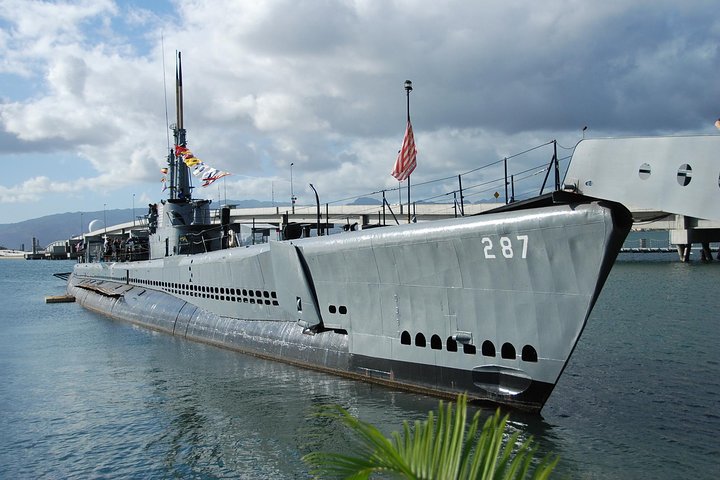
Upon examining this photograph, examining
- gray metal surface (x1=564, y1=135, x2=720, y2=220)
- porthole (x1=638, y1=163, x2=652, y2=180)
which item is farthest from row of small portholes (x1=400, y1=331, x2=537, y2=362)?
porthole (x1=638, y1=163, x2=652, y2=180)

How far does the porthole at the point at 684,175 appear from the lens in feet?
21.9

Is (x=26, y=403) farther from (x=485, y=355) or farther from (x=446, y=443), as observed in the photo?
(x=446, y=443)

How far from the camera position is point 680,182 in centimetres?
678

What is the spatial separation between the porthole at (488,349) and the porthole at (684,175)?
550 centimetres

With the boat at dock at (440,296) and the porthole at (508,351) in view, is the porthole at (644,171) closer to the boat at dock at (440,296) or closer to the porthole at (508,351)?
the boat at dock at (440,296)

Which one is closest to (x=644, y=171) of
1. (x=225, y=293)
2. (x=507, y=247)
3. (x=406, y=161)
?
(x=507, y=247)

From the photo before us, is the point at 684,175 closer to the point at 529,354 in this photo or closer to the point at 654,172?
the point at 654,172

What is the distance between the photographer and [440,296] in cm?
1232

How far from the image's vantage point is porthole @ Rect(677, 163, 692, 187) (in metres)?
6.67

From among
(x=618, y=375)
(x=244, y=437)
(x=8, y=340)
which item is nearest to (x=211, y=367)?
(x=244, y=437)

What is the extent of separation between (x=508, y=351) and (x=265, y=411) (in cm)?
528

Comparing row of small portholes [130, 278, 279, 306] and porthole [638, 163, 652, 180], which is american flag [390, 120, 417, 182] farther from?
porthole [638, 163, 652, 180]

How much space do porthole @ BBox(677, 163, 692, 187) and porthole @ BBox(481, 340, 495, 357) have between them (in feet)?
18.1

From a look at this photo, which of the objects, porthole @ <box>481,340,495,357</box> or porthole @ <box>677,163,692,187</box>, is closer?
porthole @ <box>677,163,692,187</box>
